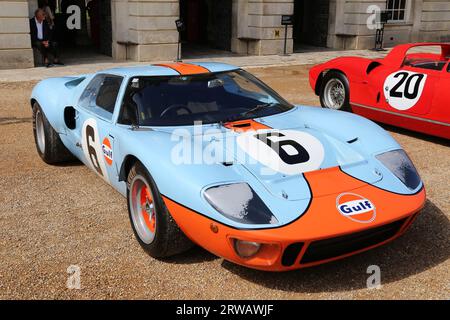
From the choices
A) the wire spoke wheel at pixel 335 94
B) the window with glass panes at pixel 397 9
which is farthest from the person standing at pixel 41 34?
the window with glass panes at pixel 397 9

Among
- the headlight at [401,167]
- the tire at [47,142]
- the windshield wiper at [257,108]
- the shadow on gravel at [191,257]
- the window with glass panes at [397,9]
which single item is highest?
the window with glass panes at [397,9]

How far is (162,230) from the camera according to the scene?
129 inches

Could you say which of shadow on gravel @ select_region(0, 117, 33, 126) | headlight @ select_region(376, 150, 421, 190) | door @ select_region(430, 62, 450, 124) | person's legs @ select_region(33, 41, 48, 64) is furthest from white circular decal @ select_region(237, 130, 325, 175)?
person's legs @ select_region(33, 41, 48, 64)

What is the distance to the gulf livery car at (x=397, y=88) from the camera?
628cm

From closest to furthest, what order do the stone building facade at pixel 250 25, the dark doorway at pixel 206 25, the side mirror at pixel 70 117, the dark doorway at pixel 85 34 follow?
the side mirror at pixel 70 117, the stone building facade at pixel 250 25, the dark doorway at pixel 85 34, the dark doorway at pixel 206 25

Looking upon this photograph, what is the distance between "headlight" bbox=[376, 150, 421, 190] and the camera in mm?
3432

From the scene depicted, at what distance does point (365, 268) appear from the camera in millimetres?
3377

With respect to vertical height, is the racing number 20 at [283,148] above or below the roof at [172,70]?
below

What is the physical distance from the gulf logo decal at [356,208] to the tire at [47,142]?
342cm

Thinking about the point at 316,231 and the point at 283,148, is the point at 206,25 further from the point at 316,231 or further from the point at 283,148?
the point at 316,231

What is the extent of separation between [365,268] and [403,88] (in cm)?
388

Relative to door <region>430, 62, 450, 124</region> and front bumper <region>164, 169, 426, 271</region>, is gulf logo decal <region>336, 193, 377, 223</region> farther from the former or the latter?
door <region>430, 62, 450, 124</region>

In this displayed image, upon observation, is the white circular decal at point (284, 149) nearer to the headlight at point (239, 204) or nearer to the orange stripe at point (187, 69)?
the headlight at point (239, 204)
